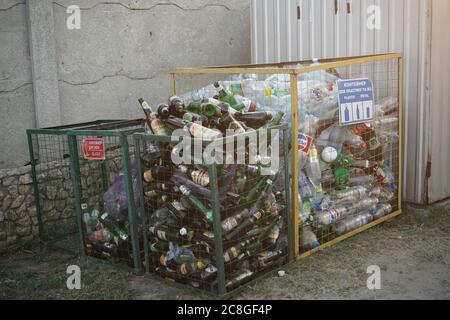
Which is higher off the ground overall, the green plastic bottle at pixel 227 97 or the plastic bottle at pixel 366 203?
the green plastic bottle at pixel 227 97

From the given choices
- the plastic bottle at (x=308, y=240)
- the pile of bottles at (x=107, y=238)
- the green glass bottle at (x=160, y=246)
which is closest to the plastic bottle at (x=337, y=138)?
the plastic bottle at (x=308, y=240)

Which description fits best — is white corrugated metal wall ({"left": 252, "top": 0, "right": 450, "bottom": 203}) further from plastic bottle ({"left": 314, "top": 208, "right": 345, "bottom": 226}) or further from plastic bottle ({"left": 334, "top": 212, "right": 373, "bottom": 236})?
plastic bottle ({"left": 314, "top": 208, "right": 345, "bottom": 226})

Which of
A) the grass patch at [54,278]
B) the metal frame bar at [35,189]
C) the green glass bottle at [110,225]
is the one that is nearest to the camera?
the grass patch at [54,278]

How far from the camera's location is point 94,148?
4.35 metres

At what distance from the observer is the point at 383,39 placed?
5.49 metres

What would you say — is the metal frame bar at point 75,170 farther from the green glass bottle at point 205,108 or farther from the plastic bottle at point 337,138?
the plastic bottle at point 337,138

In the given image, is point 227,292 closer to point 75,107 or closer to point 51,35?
point 75,107

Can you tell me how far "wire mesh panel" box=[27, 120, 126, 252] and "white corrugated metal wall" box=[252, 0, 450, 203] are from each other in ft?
8.61

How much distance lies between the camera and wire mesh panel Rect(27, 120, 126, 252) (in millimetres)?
5090

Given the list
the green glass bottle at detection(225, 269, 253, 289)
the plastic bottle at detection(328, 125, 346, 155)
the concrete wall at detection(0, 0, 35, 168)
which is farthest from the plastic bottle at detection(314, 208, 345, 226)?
the concrete wall at detection(0, 0, 35, 168)

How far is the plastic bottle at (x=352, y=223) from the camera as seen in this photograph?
4.88 m

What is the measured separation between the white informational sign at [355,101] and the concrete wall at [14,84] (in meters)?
3.09

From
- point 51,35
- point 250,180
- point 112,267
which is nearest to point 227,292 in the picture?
point 250,180

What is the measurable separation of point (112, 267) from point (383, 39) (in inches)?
145
